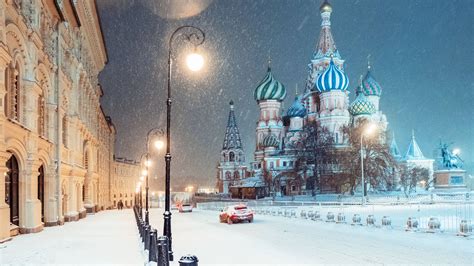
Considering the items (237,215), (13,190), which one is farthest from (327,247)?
(237,215)

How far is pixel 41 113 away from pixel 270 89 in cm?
8034

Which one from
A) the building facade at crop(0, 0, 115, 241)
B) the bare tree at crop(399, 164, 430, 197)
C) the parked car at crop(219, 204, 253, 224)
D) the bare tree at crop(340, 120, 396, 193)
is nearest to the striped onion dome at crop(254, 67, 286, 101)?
the bare tree at crop(399, 164, 430, 197)

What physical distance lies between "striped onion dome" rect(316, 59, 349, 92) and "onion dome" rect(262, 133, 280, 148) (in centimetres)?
1379

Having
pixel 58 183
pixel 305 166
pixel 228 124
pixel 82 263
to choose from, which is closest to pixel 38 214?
pixel 58 183

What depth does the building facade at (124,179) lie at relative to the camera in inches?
3868

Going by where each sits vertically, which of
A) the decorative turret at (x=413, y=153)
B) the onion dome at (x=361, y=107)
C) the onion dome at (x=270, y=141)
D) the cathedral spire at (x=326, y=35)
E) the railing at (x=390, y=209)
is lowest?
the railing at (x=390, y=209)

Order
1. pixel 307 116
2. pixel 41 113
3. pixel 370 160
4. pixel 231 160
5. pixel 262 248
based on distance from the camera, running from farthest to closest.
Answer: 1. pixel 231 160
2. pixel 307 116
3. pixel 370 160
4. pixel 41 113
5. pixel 262 248

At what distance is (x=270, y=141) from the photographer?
329 ft

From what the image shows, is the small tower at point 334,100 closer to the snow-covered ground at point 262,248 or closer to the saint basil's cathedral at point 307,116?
the saint basil's cathedral at point 307,116

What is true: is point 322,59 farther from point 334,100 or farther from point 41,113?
point 41,113

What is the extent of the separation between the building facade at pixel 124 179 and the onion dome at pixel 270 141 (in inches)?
956

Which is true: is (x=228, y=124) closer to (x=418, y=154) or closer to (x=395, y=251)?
(x=418, y=154)

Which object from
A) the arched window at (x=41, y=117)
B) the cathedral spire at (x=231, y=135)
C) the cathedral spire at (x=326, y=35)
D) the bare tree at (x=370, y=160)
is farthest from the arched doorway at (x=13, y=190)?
the cathedral spire at (x=231, y=135)

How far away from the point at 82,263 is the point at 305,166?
202ft
